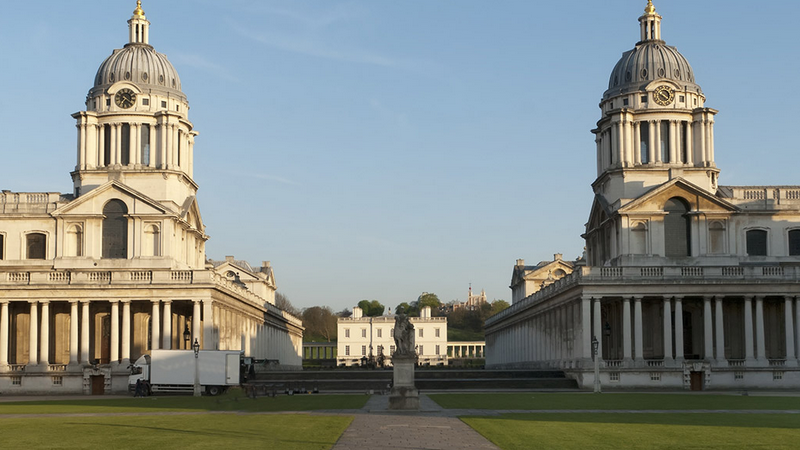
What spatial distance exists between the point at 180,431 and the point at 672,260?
57.6 m

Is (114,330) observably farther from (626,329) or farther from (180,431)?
(180,431)

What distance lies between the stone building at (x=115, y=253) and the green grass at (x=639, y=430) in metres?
44.0

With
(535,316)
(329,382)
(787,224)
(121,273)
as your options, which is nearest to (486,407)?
(329,382)

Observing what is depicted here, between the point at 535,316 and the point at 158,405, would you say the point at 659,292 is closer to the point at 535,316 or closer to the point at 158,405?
the point at 535,316

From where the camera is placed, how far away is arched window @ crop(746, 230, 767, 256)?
86188mm

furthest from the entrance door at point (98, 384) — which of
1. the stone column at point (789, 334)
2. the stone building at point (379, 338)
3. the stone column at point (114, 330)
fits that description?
the stone building at point (379, 338)

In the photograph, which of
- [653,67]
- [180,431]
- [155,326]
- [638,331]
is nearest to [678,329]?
[638,331]

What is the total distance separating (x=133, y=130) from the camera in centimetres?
8956

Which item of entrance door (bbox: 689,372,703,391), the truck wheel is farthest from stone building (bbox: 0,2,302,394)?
entrance door (bbox: 689,372,703,391)

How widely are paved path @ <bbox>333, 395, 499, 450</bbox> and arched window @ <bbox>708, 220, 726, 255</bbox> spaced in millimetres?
45395

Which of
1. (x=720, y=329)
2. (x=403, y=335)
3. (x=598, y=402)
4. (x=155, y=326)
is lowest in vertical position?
(x=598, y=402)

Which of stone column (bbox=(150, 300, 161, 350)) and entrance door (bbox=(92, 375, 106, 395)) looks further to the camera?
stone column (bbox=(150, 300, 161, 350))

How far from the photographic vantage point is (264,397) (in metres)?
64.9

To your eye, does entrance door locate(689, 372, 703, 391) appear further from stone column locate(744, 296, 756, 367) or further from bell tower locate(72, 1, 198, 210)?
bell tower locate(72, 1, 198, 210)
